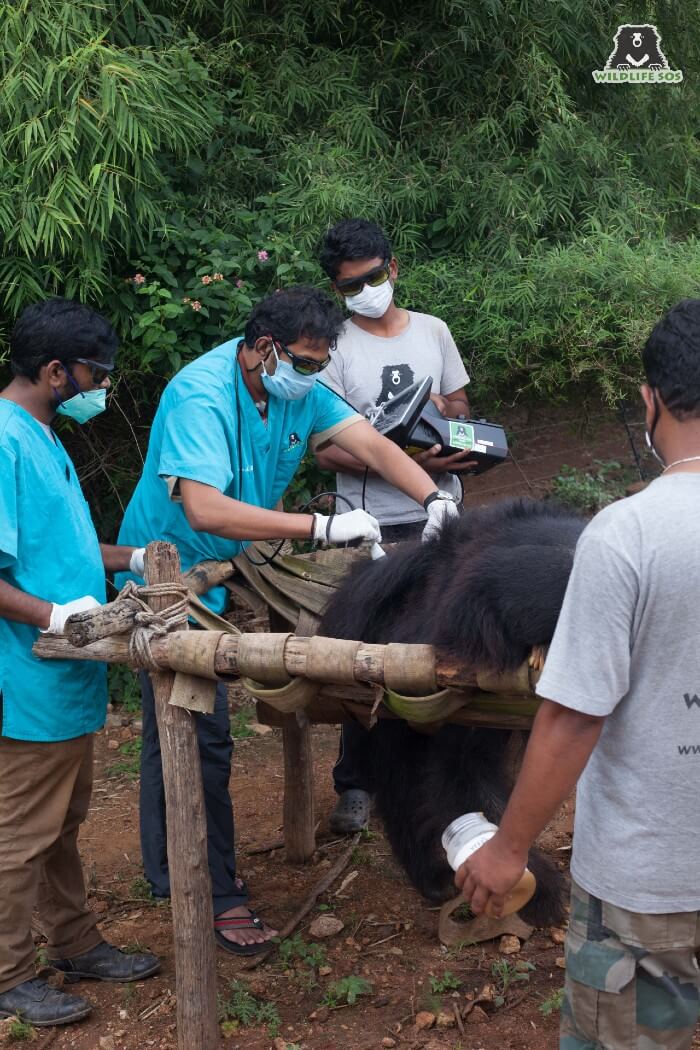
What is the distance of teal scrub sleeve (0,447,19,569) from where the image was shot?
2.58 meters

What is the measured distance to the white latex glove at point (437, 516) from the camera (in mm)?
2537

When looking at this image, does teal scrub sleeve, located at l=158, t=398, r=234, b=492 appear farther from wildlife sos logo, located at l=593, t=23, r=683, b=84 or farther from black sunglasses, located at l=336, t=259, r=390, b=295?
wildlife sos logo, located at l=593, t=23, r=683, b=84

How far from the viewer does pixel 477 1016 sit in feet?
8.98

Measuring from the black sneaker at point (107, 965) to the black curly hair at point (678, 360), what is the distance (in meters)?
2.34

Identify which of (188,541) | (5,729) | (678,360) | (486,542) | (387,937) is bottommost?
(387,937)

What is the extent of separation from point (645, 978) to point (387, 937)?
1706mm

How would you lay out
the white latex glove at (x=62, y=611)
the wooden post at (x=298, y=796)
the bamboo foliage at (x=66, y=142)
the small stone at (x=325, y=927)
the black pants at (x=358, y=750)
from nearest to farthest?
the white latex glove at (x=62, y=611) < the black pants at (x=358, y=750) < the small stone at (x=325, y=927) < the wooden post at (x=298, y=796) < the bamboo foliage at (x=66, y=142)

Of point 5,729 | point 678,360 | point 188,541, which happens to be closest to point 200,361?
point 188,541

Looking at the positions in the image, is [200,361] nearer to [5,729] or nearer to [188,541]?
[188,541]

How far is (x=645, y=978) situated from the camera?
5.42 feet

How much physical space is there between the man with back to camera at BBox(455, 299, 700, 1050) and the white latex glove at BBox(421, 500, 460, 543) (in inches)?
35.6

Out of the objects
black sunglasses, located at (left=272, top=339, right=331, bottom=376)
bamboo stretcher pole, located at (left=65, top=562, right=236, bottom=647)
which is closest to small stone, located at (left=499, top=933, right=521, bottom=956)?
bamboo stretcher pole, located at (left=65, top=562, right=236, bottom=647)

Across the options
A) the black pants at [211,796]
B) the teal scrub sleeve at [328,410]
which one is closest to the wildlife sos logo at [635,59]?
the teal scrub sleeve at [328,410]

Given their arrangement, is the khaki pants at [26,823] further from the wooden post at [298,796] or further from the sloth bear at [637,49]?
the sloth bear at [637,49]
